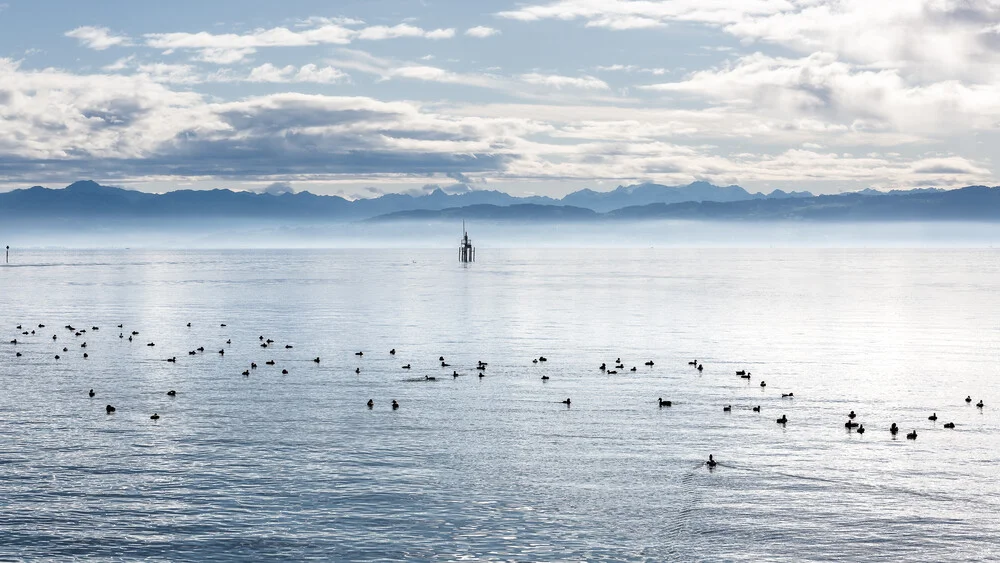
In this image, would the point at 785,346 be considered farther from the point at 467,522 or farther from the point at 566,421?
the point at 467,522

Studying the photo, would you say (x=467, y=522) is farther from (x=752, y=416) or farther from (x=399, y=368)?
(x=399, y=368)

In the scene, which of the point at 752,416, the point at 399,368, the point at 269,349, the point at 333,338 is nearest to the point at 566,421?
the point at 752,416

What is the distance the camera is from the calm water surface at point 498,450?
28438 millimetres

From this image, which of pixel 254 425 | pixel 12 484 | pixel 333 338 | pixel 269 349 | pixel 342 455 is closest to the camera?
pixel 12 484

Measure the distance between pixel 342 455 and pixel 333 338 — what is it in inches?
1703

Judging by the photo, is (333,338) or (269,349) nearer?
(269,349)

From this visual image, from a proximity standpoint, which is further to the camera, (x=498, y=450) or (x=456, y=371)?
(x=456, y=371)

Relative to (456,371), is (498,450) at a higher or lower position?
lower

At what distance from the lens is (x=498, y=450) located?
127 ft

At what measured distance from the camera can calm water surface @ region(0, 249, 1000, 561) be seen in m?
28.4

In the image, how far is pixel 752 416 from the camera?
1791 inches

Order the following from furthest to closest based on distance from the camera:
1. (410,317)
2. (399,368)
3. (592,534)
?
(410,317) < (399,368) < (592,534)

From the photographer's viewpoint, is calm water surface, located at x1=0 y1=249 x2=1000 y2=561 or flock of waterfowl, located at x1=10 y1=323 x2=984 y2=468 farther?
flock of waterfowl, located at x1=10 y1=323 x2=984 y2=468

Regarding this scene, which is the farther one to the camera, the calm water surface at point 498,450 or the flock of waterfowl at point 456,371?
the flock of waterfowl at point 456,371
